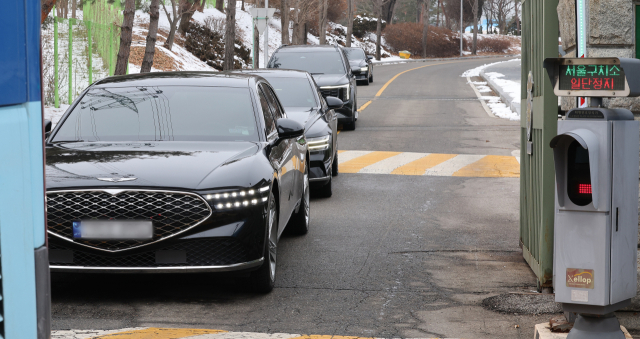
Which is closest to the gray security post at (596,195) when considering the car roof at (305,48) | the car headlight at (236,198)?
the car headlight at (236,198)

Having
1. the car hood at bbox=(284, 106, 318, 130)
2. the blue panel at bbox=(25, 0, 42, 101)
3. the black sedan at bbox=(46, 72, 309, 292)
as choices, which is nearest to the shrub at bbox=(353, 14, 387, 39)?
the car hood at bbox=(284, 106, 318, 130)

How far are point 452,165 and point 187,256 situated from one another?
8110 millimetres

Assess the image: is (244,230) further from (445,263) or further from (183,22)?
(183,22)

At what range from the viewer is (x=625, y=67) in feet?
12.0

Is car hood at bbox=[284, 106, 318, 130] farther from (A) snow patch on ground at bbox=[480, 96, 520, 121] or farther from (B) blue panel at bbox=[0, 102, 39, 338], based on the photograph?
(A) snow patch on ground at bbox=[480, 96, 520, 121]

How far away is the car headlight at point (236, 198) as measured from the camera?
4.89 metres

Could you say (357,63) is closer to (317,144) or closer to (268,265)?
(317,144)

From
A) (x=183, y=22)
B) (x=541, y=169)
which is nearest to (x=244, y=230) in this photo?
(x=541, y=169)

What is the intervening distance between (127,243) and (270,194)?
1028mm

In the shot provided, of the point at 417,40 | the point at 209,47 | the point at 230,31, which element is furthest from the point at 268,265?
the point at 417,40

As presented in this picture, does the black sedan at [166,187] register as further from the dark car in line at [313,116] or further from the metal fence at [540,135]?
the dark car in line at [313,116]

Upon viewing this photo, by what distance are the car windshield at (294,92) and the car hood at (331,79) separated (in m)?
5.38

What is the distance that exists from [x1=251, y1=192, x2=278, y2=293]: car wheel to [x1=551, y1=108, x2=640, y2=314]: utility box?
6.78ft

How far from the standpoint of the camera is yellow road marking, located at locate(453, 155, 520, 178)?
452 inches
